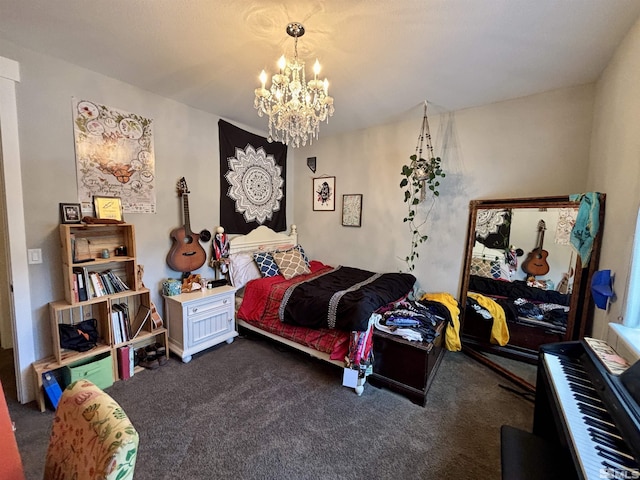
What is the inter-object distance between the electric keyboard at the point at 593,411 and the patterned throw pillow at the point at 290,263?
7.85 ft

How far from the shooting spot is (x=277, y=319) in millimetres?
2672

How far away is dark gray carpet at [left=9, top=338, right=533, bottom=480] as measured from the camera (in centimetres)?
149

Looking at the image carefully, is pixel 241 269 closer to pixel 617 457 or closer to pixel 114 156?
pixel 114 156

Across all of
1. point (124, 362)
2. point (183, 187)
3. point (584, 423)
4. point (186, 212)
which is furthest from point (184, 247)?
point (584, 423)

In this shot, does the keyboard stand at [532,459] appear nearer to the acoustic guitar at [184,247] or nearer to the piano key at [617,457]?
the piano key at [617,457]

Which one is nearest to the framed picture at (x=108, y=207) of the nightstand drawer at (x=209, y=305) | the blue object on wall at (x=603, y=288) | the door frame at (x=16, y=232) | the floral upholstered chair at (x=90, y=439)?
the door frame at (x=16, y=232)

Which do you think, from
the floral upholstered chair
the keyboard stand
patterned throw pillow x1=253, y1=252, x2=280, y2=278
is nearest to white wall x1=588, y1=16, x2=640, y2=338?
the keyboard stand

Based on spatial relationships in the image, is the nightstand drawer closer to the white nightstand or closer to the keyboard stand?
the white nightstand

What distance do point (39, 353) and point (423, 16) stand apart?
3.44 m

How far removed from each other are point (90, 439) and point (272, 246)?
3.13m

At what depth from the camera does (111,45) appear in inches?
70.8

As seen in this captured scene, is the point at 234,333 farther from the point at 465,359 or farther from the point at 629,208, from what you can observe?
the point at 629,208

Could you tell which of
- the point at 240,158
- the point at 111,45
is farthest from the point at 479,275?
the point at 111,45

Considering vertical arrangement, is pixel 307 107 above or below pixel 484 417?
above
